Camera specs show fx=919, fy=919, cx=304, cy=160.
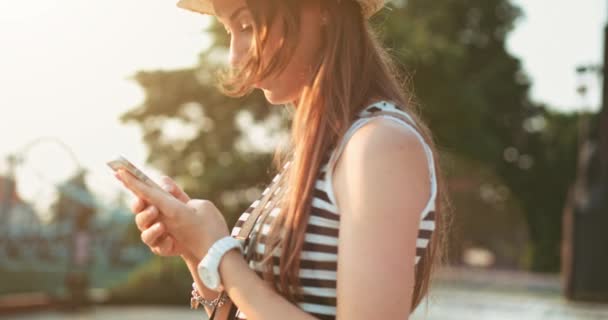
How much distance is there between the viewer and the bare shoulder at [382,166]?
1478 millimetres

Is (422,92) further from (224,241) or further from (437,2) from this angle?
(224,241)

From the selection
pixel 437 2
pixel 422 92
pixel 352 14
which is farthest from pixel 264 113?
pixel 352 14

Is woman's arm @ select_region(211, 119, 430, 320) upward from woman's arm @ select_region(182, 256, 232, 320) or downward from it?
upward

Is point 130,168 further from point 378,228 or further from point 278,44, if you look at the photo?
point 378,228

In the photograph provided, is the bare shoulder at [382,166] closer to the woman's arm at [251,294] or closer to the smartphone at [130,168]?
the woman's arm at [251,294]

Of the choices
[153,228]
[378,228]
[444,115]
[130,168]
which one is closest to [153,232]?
[153,228]

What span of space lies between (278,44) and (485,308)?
2147 centimetres

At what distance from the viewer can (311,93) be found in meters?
1.68

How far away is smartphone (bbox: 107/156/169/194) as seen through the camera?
5.44 ft

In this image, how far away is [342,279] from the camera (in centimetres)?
150

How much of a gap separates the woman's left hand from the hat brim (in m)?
0.48

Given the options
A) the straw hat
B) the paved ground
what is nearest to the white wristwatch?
the straw hat

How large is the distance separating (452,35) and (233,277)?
106 ft

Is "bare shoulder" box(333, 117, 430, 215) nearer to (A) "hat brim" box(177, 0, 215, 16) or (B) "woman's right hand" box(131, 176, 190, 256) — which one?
(B) "woman's right hand" box(131, 176, 190, 256)
